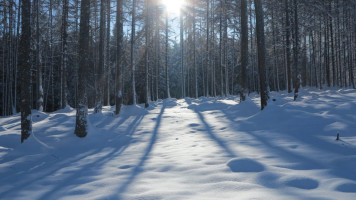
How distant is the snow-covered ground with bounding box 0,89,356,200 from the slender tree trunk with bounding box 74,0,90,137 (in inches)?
21.5

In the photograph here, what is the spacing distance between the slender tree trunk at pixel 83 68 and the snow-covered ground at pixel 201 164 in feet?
1.79

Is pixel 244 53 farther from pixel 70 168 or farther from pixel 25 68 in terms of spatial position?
pixel 70 168

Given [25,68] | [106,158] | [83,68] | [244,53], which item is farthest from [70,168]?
[244,53]

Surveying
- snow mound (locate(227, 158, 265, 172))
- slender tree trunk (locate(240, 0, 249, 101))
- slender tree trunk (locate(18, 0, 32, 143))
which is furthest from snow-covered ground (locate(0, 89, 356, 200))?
slender tree trunk (locate(240, 0, 249, 101))

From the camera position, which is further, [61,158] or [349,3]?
[349,3]

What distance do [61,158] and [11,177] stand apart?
1.40 metres

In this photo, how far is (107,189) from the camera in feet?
10.2

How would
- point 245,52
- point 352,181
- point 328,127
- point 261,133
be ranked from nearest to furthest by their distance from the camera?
1. point 352,181
2. point 328,127
3. point 261,133
4. point 245,52

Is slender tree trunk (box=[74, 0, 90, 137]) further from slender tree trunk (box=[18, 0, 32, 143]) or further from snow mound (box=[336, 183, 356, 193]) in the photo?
snow mound (box=[336, 183, 356, 193])

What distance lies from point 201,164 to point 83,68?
5527mm

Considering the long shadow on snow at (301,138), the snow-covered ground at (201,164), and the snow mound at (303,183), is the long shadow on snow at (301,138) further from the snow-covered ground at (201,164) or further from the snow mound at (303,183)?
the snow mound at (303,183)

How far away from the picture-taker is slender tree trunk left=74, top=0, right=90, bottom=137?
7.20m

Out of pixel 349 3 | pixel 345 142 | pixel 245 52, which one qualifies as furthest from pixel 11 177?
pixel 349 3

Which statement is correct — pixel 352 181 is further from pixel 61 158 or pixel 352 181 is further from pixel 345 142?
pixel 61 158
